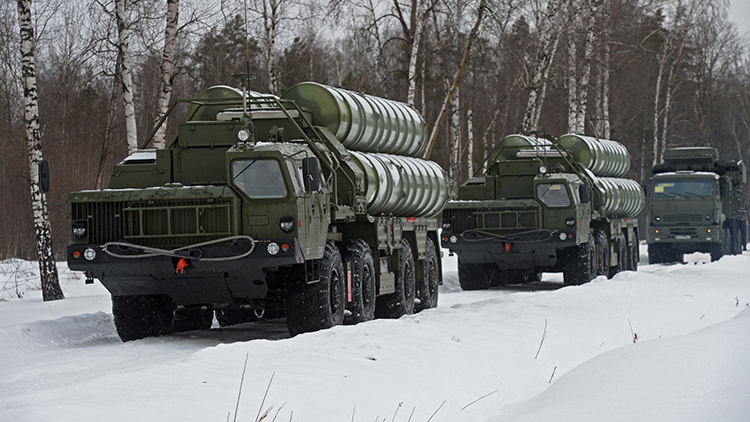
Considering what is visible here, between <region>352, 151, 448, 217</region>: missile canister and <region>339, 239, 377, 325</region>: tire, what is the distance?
0.73m

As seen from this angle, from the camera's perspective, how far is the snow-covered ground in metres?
6.30

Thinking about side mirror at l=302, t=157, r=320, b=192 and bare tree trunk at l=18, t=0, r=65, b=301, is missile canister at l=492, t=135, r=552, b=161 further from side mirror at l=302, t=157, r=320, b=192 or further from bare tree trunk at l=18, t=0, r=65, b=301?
side mirror at l=302, t=157, r=320, b=192

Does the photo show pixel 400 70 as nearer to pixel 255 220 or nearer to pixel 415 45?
pixel 415 45

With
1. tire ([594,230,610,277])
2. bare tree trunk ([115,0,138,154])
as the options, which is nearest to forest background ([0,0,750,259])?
bare tree trunk ([115,0,138,154])

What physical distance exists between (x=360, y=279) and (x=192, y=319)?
2347 millimetres

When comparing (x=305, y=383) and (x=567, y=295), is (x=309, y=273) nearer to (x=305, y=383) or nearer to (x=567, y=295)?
(x=305, y=383)

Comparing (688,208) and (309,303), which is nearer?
(309,303)

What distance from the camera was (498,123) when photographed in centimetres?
5334

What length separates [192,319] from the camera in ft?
42.8

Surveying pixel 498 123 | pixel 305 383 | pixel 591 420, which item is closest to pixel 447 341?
pixel 305 383

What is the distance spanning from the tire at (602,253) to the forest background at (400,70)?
215 inches

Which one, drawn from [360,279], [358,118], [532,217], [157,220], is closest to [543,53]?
[532,217]

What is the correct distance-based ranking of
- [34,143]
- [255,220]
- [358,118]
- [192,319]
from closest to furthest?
[255,220] < [192,319] < [358,118] < [34,143]

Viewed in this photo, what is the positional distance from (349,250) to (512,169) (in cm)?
928
